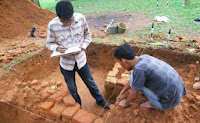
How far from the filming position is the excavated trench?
7.95ft

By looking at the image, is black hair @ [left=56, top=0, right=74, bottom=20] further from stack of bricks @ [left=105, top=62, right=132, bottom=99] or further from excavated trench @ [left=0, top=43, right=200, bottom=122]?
stack of bricks @ [left=105, top=62, right=132, bottom=99]

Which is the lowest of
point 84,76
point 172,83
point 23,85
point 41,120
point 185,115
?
point 41,120

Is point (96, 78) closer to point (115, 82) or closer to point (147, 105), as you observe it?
point (115, 82)

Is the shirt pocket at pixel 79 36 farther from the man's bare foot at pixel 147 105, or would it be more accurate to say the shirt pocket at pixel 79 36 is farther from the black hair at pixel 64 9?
the man's bare foot at pixel 147 105

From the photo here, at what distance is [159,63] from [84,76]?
1469mm

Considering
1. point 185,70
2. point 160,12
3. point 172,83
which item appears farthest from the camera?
point 160,12

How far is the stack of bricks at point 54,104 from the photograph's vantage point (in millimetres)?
2627

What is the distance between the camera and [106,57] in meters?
5.27

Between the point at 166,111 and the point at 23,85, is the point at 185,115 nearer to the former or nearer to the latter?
the point at 166,111

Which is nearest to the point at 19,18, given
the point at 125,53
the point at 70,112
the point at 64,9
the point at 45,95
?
the point at 45,95

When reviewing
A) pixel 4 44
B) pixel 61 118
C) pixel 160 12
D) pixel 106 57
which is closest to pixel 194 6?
pixel 160 12

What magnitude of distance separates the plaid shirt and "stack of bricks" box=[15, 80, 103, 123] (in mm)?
741

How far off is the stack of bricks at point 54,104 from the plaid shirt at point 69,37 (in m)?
0.74

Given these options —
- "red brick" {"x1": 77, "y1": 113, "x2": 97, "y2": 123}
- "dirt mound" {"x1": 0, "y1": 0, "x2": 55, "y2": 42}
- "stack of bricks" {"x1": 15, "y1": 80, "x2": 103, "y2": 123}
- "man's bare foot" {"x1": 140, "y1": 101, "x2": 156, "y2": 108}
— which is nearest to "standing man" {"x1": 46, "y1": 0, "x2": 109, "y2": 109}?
"stack of bricks" {"x1": 15, "y1": 80, "x2": 103, "y2": 123}
